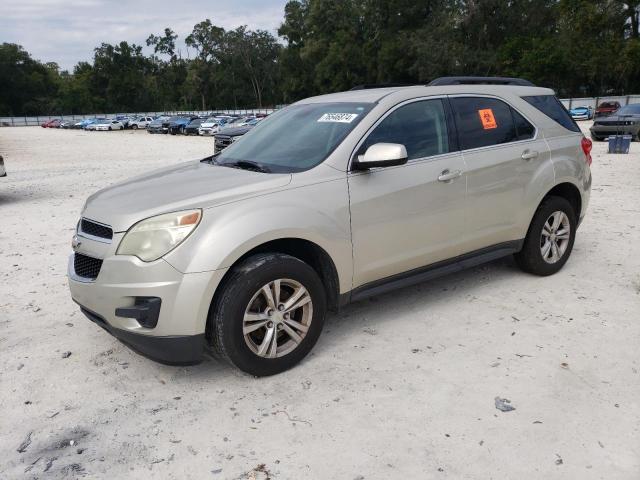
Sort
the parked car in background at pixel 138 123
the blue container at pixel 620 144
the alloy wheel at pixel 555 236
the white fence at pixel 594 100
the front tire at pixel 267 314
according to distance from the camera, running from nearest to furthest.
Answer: the front tire at pixel 267 314
the alloy wheel at pixel 555 236
the blue container at pixel 620 144
the white fence at pixel 594 100
the parked car in background at pixel 138 123

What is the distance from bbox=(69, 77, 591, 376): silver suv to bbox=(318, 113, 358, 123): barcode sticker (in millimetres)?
16

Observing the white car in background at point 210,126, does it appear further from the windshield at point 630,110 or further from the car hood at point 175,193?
the car hood at point 175,193

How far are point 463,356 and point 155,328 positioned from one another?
78.0 inches

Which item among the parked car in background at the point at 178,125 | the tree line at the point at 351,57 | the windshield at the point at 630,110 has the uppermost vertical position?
the tree line at the point at 351,57

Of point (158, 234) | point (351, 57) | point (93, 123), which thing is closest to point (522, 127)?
point (158, 234)

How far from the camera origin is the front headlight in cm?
316

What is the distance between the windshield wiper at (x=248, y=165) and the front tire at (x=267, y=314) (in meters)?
0.73

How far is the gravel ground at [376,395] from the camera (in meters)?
2.72

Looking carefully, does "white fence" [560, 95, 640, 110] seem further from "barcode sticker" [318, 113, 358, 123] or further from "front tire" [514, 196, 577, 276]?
"barcode sticker" [318, 113, 358, 123]

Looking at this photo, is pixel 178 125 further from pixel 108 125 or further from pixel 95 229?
pixel 95 229

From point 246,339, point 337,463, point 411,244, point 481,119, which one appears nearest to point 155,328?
point 246,339

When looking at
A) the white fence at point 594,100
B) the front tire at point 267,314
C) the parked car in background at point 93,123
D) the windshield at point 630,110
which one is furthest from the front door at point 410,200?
the parked car in background at point 93,123

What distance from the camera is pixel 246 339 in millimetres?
3359

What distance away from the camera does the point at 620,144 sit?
15727 mm
